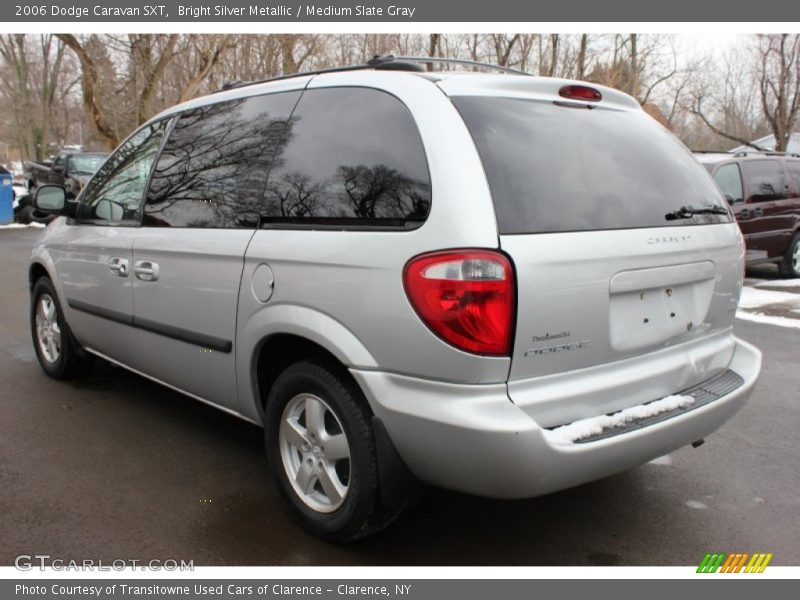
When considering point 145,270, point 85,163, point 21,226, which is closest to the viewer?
point 145,270

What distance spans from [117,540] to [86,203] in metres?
2.37

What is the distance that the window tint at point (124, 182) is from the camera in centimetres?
384

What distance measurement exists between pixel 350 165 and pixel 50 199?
256 centimetres

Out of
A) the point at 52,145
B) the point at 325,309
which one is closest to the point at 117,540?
the point at 325,309

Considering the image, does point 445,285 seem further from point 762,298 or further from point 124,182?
point 762,298

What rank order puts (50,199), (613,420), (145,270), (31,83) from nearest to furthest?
(613,420), (145,270), (50,199), (31,83)

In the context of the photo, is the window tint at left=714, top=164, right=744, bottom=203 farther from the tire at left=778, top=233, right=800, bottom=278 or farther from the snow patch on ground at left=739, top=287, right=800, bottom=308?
the snow patch on ground at left=739, top=287, right=800, bottom=308

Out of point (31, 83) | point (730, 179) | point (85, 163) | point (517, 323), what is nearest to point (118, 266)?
point (517, 323)

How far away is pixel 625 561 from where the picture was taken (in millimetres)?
2691

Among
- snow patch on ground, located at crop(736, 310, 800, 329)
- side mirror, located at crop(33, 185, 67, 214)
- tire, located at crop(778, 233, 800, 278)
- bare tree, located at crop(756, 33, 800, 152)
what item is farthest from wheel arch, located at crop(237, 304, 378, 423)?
bare tree, located at crop(756, 33, 800, 152)

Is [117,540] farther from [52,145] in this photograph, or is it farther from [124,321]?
[52,145]

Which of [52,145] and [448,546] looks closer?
[448,546]

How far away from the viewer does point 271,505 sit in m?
3.11

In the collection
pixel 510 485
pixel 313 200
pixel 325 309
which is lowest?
pixel 510 485
